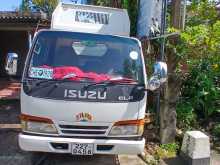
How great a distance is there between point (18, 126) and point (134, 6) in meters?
4.97

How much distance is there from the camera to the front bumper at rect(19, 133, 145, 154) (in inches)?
216

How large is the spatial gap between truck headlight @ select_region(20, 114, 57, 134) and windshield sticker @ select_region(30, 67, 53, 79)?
624mm

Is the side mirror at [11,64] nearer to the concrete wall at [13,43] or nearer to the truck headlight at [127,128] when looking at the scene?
the truck headlight at [127,128]

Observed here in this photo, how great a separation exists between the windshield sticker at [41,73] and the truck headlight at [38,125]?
2.05 feet

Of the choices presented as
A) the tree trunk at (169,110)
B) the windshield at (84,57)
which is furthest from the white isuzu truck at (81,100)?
the tree trunk at (169,110)

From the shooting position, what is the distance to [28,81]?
561cm

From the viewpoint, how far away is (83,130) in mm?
5570

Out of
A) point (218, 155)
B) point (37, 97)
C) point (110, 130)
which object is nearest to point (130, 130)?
point (110, 130)

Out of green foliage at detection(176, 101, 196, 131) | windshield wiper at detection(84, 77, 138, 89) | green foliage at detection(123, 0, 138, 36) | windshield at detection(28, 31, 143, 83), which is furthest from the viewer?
green foliage at detection(123, 0, 138, 36)

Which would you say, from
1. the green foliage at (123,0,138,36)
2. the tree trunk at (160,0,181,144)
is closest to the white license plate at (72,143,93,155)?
the tree trunk at (160,0,181,144)

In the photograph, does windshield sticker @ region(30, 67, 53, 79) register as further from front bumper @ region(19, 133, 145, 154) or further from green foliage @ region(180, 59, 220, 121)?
green foliage @ region(180, 59, 220, 121)

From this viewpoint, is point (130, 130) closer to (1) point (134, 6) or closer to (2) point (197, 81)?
(2) point (197, 81)

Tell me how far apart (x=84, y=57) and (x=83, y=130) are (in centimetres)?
124

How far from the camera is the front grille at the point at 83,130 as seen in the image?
555 centimetres
